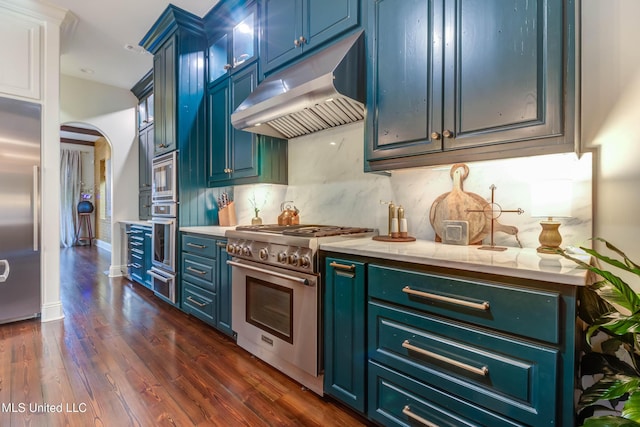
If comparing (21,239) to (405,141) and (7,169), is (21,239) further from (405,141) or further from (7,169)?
(405,141)

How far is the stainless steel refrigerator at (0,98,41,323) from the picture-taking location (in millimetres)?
2746

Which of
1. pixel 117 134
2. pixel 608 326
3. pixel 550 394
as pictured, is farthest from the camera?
pixel 117 134

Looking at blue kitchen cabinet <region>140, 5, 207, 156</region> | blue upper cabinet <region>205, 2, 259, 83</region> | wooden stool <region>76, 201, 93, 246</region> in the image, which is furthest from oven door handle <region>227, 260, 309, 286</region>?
wooden stool <region>76, 201, 93, 246</region>

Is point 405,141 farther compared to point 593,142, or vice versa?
point 405,141

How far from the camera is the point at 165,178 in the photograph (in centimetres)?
338

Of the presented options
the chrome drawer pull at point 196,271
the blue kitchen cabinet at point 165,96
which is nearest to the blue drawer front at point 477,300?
the chrome drawer pull at point 196,271

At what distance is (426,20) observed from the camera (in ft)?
5.17

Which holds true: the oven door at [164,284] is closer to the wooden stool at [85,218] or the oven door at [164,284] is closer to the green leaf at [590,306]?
the green leaf at [590,306]

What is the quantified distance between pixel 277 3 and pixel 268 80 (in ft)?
2.04

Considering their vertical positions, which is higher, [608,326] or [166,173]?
[166,173]

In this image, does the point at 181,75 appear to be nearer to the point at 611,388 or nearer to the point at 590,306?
the point at 590,306

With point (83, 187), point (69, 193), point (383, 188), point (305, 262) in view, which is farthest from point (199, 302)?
point (83, 187)

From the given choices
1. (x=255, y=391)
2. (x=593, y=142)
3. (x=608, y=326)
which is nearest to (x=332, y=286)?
(x=255, y=391)

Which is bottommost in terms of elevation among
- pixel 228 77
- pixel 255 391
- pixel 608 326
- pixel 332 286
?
pixel 255 391
